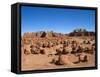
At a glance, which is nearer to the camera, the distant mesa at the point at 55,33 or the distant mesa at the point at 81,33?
the distant mesa at the point at 55,33

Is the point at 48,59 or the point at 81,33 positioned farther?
the point at 81,33

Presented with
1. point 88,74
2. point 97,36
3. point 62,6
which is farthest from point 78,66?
point 62,6

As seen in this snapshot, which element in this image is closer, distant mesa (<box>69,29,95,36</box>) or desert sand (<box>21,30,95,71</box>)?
desert sand (<box>21,30,95,71</box>)

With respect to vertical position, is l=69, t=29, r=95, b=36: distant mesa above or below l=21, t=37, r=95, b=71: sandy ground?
above

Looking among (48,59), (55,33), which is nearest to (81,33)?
(55,33)

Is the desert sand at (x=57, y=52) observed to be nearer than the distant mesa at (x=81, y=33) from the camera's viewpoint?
Yes

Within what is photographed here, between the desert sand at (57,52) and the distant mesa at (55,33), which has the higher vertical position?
the distant mesa at (55,33)

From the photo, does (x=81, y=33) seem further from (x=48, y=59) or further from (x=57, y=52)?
(x=48, y=59)

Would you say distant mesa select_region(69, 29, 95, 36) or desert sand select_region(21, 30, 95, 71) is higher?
distant mesa select_region(69, 29, 95, 36)

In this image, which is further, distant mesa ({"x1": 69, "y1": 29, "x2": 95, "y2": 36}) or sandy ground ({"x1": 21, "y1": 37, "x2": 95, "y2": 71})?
distant mesa ({"x1": 69, "y1": 29, "x2": 95, "y2": 36})

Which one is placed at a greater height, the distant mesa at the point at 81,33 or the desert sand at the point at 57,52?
the distant mesa at the point at 81,33

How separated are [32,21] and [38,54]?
0.32 m

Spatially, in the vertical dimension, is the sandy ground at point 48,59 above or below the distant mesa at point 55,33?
below

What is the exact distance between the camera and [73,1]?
3115mm
